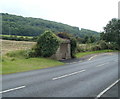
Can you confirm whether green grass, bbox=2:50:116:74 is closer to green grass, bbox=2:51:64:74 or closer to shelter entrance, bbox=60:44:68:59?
green grass, bbox=2:51:64:74

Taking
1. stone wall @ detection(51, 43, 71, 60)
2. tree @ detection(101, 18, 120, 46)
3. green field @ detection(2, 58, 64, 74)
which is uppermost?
tree @ detection(101, 18, 120, 46)

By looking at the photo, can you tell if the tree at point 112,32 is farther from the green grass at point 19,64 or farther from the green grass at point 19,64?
the green grass at point 19,64

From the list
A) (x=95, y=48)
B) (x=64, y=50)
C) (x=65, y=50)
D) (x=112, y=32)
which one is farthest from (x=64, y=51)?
(x=112, y=32)

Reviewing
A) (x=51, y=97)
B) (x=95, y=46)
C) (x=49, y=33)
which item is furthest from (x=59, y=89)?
(x=95, y=46)

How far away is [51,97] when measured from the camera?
23.1 ft

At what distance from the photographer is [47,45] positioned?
83.8ft

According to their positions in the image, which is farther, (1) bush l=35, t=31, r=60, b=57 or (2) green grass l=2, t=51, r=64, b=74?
(1) bush l=35, t=31, r=60, b=57

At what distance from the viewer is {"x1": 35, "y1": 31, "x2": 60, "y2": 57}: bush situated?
25422 mm

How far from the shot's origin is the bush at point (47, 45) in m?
25.4

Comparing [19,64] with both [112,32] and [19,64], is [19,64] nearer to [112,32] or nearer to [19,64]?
[19,64]

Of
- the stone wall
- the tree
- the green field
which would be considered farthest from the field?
the tree

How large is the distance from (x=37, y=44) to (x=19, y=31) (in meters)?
40.4

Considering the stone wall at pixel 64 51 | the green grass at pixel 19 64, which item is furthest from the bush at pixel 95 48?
the green grass at pixel 19 64

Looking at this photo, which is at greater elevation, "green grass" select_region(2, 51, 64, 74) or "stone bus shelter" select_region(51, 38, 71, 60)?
"stone bus shelter" select_region(51, 38, 71, 60)
